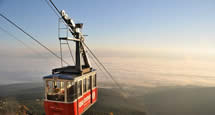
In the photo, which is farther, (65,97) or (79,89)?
(79,89)

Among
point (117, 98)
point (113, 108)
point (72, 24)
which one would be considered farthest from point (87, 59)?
point (117, 98)

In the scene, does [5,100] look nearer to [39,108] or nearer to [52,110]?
[39,108]

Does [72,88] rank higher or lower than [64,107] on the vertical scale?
higher

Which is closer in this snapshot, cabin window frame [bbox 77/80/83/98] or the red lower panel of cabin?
the red lower panel of cabin

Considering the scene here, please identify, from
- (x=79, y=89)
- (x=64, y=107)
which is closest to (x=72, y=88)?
(x=79, y=89)

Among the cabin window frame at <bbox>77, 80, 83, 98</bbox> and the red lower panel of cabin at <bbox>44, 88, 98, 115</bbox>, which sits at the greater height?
the cabin window frame at <bbox>77, 80, 83, 98</bbox>

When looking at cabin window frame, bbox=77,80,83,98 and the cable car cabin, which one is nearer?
the cable car cabin

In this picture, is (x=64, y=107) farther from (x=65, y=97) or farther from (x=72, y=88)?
(x=72, y=88)

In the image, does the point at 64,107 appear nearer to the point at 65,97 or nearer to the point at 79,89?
the point at 65,97
